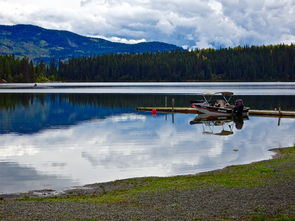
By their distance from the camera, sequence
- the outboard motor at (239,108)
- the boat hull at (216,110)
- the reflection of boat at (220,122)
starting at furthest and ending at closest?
the boat hull at (216,110)
the outboard motor at (239,108)
the reflection of boat at (220,122)

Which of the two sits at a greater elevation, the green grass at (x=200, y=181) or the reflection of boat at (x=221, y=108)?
the reflection of boat at (x=221, y=108)

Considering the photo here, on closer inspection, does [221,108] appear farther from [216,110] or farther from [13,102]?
[13,102]

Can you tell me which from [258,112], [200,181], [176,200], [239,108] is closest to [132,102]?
[239,108]

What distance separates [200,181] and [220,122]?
125 ft

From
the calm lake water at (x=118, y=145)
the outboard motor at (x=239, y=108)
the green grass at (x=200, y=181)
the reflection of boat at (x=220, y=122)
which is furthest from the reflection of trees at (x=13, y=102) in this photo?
the green grass at (x=200, y=181)

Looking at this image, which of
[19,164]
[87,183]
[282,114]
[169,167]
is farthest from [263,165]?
[282,114]

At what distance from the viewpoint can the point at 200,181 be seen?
21219 mm

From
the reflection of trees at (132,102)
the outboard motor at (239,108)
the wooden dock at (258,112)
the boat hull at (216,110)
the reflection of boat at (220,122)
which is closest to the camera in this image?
the reflection of boat at (220,122)

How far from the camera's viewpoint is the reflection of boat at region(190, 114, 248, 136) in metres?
48.6

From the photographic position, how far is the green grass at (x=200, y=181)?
18.5 m

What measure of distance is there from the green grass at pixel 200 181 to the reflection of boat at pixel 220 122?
21697 mm

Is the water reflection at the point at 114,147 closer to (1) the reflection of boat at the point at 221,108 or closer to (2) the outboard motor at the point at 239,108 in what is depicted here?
(2) the outboard motor at the point at 239,108

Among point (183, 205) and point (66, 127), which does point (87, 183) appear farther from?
point (66, 127)

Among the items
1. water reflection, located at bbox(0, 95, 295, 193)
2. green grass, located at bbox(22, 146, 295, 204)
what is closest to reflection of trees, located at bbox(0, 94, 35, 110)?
water reflection, located at bbox(0, 95, 295, 193)
